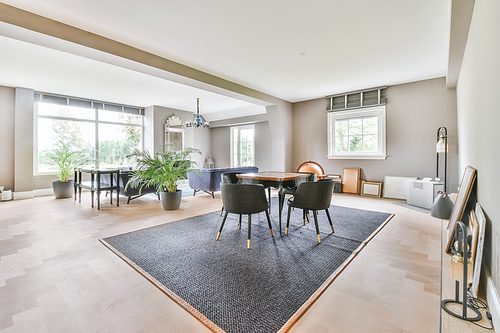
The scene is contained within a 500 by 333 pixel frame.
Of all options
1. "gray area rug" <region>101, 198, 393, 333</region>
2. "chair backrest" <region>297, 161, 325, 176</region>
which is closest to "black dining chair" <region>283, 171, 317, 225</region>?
"gray area rug" <region>101, 198, 393, 333</region>

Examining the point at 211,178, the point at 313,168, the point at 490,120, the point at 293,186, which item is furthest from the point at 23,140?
the point at 490,120

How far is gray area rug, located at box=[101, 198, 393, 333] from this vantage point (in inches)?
59.5

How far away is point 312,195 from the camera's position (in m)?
2.69

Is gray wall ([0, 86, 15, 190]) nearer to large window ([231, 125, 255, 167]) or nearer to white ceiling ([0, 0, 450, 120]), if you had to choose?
white ceiling ([0, 0, 450, 120])

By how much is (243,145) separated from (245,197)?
6576 millimetres

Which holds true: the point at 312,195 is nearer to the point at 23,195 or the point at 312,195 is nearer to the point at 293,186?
the point at 293,186

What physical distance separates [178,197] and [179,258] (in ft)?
7.28

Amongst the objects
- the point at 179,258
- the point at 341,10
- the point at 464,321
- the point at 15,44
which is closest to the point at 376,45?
the point at 341,10

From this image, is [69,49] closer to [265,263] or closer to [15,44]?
[15,44]

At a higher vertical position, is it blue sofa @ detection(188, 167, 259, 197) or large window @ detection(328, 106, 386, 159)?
large window @ detection(328, 106, 386, 159)

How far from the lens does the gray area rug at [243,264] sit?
1.51 m

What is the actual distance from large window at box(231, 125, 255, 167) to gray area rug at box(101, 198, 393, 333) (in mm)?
5374

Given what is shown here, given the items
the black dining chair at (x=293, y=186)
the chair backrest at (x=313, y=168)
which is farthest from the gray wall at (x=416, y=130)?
the black dining chair at (x=293, y=186)

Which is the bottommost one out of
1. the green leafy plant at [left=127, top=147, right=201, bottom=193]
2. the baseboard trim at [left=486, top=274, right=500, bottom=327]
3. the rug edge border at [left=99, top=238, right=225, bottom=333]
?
the rug edge border at [left=99, top=238, right=225, bottom=333]
